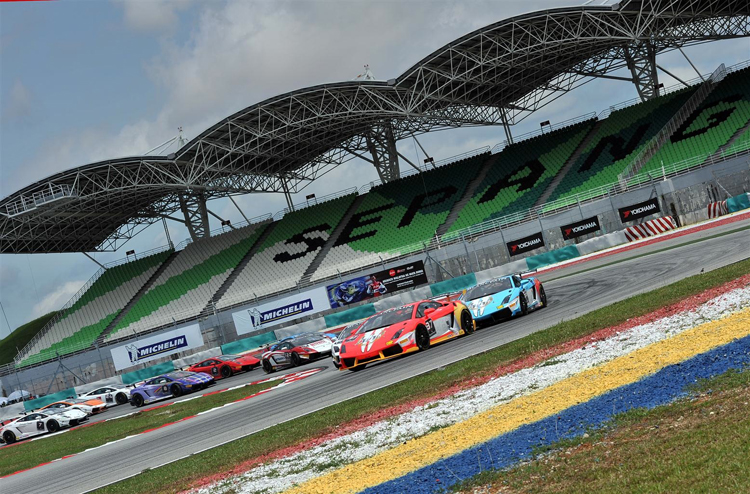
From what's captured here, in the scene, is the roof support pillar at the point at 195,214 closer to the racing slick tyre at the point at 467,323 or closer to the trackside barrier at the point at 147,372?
the trackside barrier at the point at 147,372

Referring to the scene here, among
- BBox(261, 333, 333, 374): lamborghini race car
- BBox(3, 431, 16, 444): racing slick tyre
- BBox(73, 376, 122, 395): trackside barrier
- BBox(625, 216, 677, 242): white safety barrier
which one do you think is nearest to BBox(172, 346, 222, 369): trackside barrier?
BBox(73, 376, 122, 395): trackside barrier

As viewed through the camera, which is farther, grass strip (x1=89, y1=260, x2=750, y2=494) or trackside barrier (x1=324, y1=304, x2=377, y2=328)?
trackside barrier (x1=324, y1=304, x2=377, y2=328)

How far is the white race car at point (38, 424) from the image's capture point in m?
27.9

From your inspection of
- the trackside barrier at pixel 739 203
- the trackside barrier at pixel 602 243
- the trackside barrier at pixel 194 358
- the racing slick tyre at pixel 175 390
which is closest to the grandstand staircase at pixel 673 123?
the trackside barrier at pixel 602 243

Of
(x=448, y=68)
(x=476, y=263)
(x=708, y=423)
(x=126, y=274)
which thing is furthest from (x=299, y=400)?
(x=126, y=274)

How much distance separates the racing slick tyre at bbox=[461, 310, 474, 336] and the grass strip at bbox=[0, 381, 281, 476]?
263 inches

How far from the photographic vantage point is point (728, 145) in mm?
40219

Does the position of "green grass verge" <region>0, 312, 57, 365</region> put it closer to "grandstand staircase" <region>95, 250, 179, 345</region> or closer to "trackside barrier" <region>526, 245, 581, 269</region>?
"grandstand staircase" <region>95, 250, 179, 345</region>


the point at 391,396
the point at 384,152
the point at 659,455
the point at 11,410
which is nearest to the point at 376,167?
the point at 384,152

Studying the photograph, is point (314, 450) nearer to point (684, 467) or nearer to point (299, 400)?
point (684, 467)

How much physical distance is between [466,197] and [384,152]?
789cm

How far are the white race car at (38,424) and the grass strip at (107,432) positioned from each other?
2603mm

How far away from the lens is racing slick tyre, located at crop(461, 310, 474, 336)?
60.4 ft

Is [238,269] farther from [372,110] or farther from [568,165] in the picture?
[568,165]
